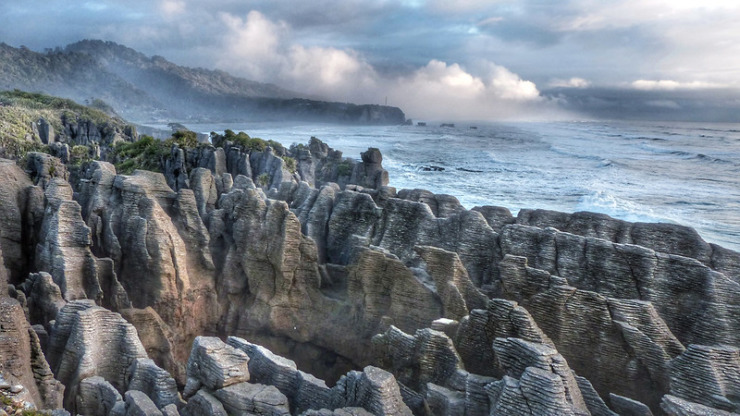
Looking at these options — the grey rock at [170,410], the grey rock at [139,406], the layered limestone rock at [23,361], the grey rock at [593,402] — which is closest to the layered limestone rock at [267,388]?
the grey rock at [170,410]

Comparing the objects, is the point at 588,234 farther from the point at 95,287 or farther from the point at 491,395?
the point at 95,287

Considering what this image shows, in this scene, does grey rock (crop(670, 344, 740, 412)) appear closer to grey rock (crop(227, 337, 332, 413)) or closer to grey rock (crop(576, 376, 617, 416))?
grey rock (crop(576, 376, 617, 416))

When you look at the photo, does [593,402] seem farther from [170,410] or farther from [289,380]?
[170,410]

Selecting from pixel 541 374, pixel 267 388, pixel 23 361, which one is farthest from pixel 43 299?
pixel 541 374

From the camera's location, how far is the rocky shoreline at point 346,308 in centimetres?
720

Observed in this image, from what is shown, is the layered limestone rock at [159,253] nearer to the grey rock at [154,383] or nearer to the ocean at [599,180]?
the grey rock at [154,383]

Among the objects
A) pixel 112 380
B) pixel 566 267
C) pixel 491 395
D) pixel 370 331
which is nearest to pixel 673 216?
pixel 566 267

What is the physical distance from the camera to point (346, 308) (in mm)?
11359

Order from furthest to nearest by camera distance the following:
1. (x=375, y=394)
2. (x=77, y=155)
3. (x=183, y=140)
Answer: (x=77, y=155)
(x=183, y=140)
(x=375, y=394)

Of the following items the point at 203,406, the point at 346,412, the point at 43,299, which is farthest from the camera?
the point at 43,299

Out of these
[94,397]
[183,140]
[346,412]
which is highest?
[183,140]

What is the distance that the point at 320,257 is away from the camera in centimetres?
1373

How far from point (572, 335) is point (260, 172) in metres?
25.4

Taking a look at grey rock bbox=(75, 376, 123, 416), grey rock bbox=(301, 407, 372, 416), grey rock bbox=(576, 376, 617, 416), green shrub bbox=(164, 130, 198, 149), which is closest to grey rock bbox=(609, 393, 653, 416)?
grey rock bbox=(576, 376, 617, 416)
